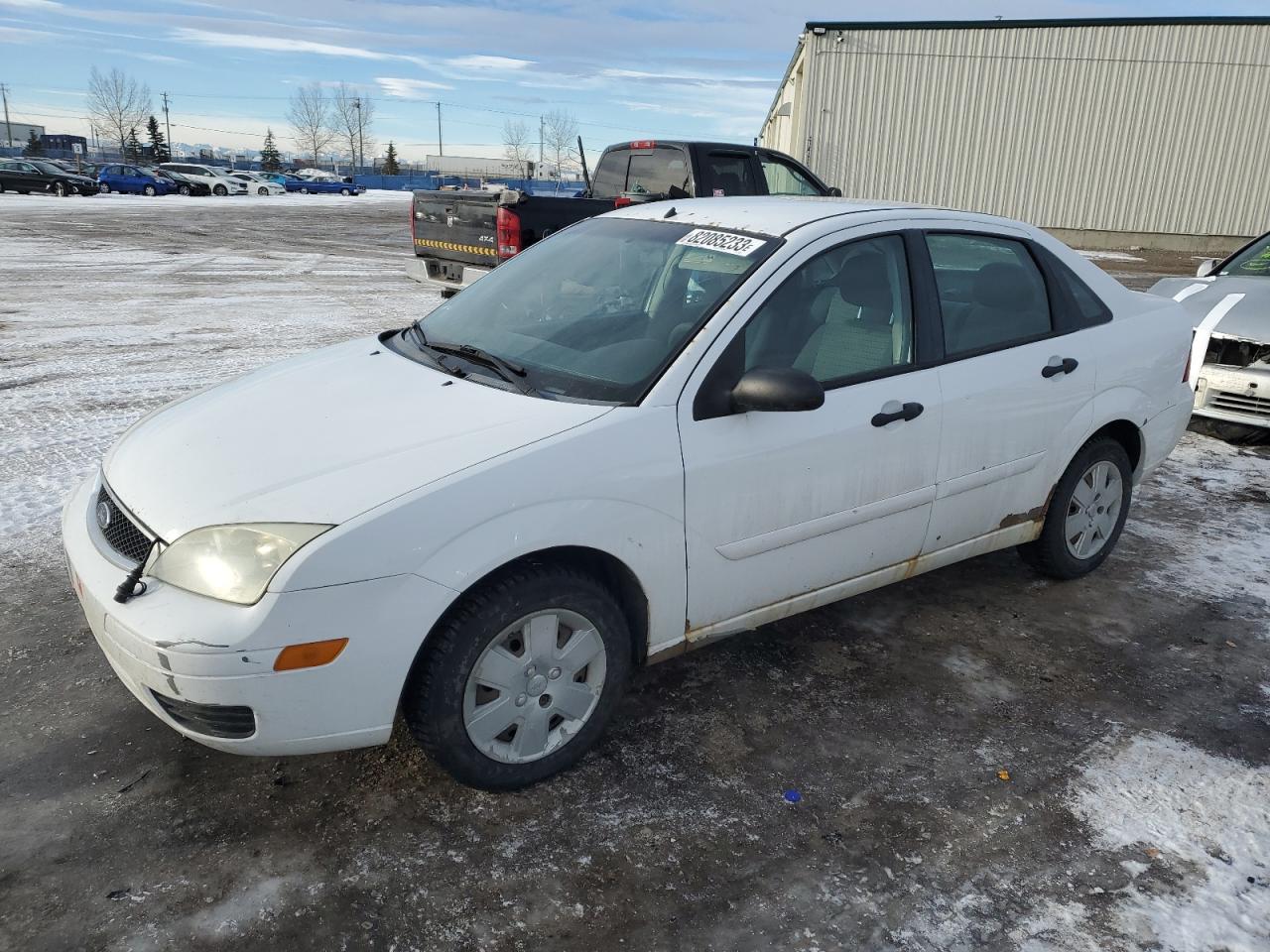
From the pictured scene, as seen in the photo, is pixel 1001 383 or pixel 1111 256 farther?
pixel 1111 256

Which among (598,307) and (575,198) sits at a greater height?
(575,198)

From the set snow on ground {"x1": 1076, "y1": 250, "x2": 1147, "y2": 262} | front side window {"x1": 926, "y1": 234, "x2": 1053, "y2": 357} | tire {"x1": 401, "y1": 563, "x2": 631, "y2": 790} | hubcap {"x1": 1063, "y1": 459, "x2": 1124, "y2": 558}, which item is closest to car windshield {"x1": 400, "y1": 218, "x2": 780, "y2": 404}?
tire {"x1": 401, "y1": 563, "x2": 631, "y2": 790}

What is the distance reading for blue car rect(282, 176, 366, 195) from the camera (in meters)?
61.8

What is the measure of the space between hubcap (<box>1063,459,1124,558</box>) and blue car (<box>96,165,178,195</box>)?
4931 cm

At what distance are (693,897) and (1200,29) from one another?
27768 mm

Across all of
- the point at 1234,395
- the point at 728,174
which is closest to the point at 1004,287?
the point at 1234,395

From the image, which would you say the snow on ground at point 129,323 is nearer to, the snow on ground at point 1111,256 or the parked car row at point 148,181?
the snow on ground at point 1111,256

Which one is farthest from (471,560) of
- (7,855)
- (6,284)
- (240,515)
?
(6,284)

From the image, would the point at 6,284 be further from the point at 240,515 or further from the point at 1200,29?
the point at 1200,29

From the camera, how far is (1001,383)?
3803mm

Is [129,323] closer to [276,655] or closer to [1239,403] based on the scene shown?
[276,655]

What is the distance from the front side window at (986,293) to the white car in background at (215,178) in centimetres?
5159

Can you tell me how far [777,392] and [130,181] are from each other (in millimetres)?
49945

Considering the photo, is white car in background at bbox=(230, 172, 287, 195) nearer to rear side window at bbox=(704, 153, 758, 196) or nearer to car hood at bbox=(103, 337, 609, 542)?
rear side window at bbox=(704, 153, 758, 196)
